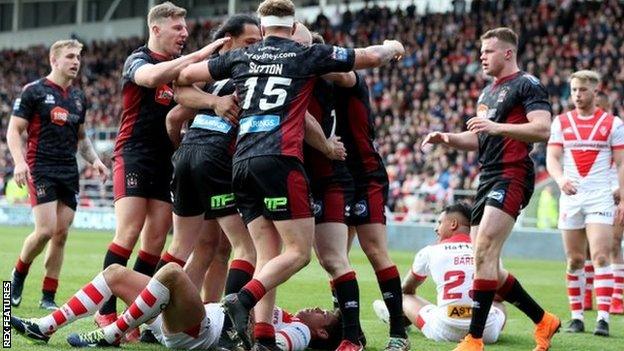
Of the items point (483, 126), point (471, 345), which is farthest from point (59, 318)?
point (483, 126)

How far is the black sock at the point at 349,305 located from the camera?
8039 millimetres

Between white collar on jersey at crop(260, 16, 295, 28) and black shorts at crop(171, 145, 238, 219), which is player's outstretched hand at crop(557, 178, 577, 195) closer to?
black shorts at crop(171, 145, 238, 219)

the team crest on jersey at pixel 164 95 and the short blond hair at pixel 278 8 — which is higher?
the short blond hair at pixel 278 8

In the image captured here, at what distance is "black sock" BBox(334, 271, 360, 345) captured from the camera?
8.04m

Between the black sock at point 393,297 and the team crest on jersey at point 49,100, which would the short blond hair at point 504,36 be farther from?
the team crest on jersey at point 49,100

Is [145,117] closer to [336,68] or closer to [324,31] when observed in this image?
[336,68]

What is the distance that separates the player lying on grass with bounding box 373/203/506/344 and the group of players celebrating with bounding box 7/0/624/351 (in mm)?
14

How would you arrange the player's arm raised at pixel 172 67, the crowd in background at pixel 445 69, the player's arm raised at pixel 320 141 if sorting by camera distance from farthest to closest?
the crowd in background at pixel 445 69, the player's arm raised at pixel 172 67, the player's arm raised at pixel 320 141

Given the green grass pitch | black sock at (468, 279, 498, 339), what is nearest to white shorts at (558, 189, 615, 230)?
the green grass pitch

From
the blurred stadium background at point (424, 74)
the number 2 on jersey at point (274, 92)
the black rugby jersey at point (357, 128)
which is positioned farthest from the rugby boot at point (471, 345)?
the blurred stadium background at point (424, 74)

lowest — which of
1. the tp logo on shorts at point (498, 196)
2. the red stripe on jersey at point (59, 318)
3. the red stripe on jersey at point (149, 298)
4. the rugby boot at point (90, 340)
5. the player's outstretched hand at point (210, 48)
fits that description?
the rugby boot at point (90, 340)

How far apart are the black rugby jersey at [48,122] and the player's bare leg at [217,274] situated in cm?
293

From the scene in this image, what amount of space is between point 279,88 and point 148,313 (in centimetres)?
169

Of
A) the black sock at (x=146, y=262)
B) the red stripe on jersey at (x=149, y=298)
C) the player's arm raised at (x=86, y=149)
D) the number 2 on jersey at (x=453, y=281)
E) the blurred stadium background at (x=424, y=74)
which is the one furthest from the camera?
the blurred stadium background at (x=424, y=74)
